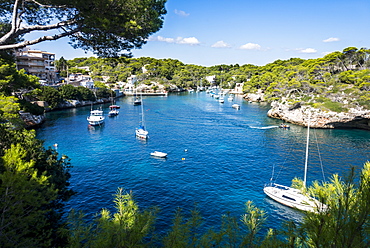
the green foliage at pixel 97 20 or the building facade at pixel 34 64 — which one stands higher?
the building facade at pixel 34 64

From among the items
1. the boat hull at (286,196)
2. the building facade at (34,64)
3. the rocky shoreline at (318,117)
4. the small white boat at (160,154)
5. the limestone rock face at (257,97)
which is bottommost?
the boat hull at (286,196)

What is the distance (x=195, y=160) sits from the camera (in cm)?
3014

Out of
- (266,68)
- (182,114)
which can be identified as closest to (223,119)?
(182,114)

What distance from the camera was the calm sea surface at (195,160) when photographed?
2045cm

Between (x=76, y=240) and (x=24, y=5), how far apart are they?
32.9 feet

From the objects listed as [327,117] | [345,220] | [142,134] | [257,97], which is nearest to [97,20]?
A: [345,220]

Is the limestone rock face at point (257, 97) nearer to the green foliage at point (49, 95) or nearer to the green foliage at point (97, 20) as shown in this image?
the green foliage at point (49, 95)

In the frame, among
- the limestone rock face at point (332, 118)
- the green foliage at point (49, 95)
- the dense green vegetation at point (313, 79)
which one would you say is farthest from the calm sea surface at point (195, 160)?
the dense green vegetation at point (313, 79)

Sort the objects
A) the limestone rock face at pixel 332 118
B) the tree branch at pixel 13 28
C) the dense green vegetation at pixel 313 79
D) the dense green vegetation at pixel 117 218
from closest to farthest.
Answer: the dense green vegetation at pixel 117 218 < the tree branch at pixel 13 28 < the limestone rock face at pixel 332 118 < the dense green vegetation at pixel 313 79

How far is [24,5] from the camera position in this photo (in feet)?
33.8

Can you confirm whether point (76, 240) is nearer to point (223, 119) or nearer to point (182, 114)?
point (223, 119)

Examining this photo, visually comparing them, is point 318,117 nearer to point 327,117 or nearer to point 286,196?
point 327,117

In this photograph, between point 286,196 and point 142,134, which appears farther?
point 142,134

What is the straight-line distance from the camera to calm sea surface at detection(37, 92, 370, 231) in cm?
2045
